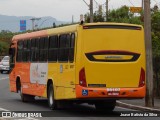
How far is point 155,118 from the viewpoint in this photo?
53.6ft

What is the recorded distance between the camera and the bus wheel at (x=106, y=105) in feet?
62.3

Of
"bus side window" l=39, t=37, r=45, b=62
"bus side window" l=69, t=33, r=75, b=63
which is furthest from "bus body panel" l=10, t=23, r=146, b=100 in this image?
"bus side window" l=39, t=37, r=45, b=62

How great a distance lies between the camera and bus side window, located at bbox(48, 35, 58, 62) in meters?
19.1

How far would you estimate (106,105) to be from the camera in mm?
19156

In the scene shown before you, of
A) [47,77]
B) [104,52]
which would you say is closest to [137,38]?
[104,52]

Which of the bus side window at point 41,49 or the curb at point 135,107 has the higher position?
the bus side window at point 41,49

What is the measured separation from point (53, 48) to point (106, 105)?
272cm

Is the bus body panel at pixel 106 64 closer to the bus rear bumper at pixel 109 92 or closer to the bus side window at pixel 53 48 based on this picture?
the bus rear bumper at pixel 109 92

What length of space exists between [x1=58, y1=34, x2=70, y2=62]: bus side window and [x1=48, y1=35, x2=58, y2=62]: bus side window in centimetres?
41

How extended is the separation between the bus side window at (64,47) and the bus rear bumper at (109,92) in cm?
155

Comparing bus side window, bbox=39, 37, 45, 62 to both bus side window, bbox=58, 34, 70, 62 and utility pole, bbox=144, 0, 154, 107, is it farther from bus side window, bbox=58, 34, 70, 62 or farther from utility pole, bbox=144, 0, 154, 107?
utility pole, bbox=144, 0, 154, 107

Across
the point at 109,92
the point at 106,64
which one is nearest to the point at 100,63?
the point at 106,64

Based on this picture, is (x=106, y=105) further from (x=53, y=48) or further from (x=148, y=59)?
(x=53, y=48)

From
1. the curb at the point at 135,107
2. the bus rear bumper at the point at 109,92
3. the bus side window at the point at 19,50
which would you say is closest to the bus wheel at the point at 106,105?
the curb at the point at 135,107
